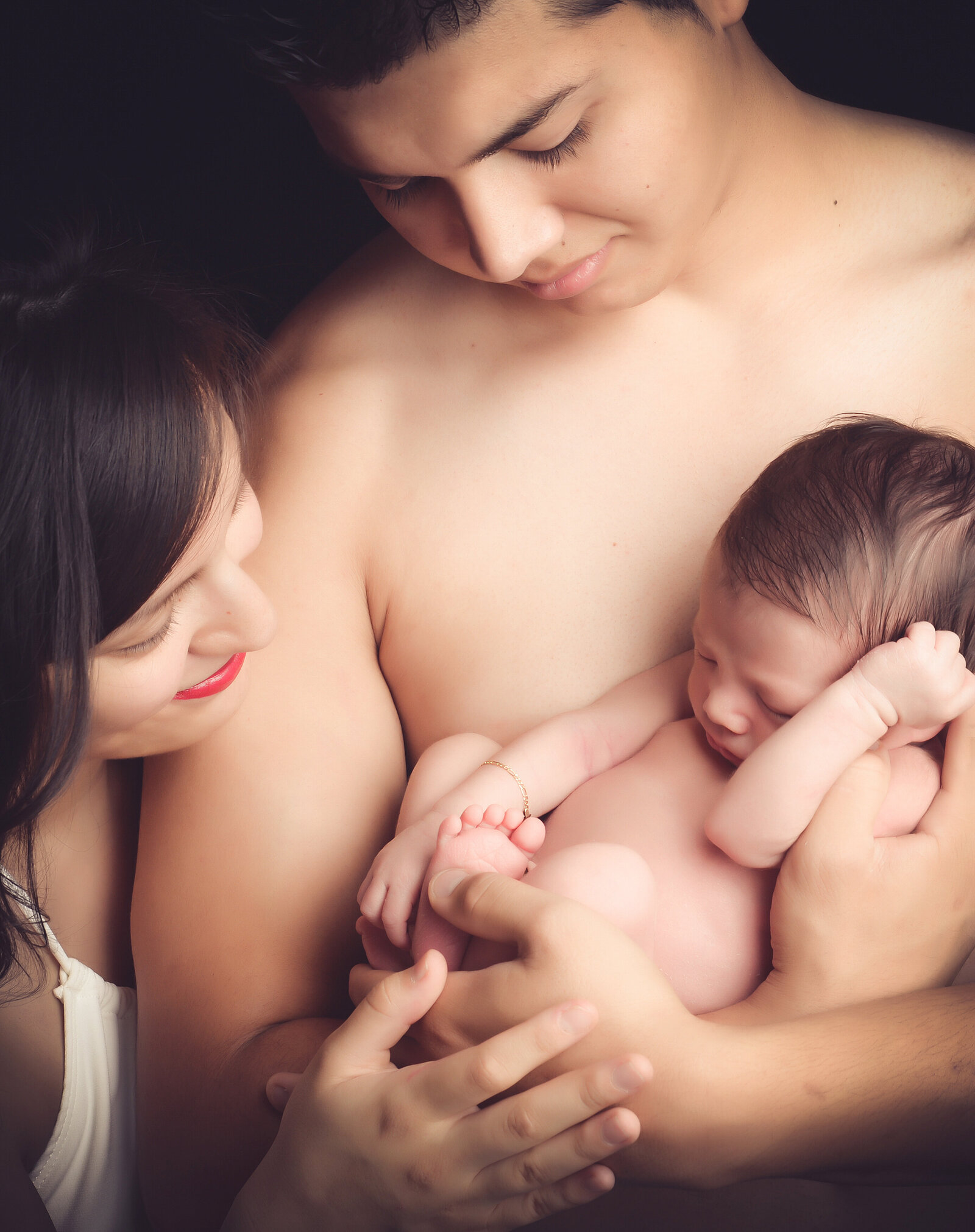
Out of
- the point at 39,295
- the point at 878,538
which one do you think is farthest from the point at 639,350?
the point at 39,295

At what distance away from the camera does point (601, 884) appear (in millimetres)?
966

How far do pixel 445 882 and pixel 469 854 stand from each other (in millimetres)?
44

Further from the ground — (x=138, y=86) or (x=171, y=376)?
(x=138, y=86)

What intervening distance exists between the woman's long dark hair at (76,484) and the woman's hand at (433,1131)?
0.39 meters

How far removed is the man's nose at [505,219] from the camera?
3.21 ft

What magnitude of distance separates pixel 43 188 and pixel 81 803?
2.94ft

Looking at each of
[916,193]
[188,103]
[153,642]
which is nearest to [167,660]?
[153,642]

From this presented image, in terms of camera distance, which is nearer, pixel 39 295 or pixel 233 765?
pixel 39 295

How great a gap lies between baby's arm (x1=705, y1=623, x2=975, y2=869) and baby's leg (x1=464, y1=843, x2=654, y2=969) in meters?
0.12

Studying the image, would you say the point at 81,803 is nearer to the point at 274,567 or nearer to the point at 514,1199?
the point at 274,567

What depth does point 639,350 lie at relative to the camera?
4.29ft

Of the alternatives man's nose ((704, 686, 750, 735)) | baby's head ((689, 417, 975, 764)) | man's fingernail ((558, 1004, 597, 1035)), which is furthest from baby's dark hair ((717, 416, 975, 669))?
man's fingernail ((558, 1004, 597, 1035))

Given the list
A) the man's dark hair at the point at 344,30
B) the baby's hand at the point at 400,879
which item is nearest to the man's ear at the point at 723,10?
the man's dark hair at the point at 344,30

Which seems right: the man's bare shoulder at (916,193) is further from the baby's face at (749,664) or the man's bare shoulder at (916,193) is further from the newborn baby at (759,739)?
the baby's face at (749,664)
